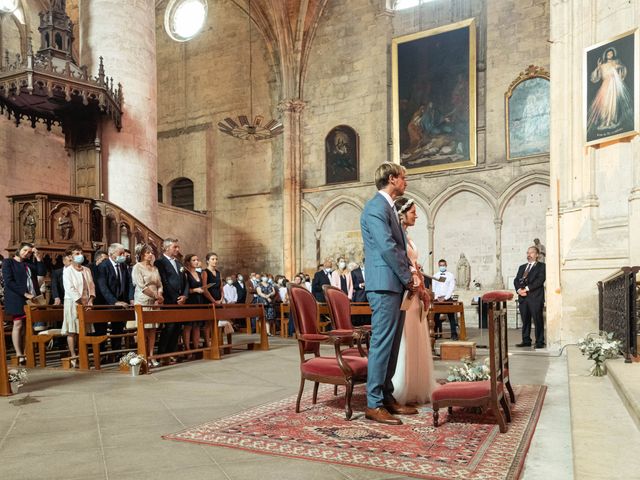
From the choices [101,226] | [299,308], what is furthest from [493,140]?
[299,308]

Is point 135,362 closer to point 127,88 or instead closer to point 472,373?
point 472,373

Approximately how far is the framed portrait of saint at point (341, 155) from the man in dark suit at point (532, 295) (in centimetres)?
1021

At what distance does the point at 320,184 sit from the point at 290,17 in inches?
221

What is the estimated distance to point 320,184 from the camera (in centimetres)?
2000

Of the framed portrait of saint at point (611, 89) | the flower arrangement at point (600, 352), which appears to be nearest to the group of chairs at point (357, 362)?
the flower arrangement at point (600, 352)

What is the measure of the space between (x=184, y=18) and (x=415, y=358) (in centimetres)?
2151

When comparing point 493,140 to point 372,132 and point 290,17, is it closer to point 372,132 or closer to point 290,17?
point 372,132

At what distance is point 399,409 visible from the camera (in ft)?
14.3

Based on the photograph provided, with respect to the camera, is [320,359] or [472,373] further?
[320,359]

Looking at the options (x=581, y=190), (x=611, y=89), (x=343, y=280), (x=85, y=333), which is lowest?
(x=85, y=333)

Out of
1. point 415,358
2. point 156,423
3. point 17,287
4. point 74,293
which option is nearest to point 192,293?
point 74,293

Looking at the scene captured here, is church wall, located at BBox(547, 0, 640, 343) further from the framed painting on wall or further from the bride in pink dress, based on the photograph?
the framed painting on wall

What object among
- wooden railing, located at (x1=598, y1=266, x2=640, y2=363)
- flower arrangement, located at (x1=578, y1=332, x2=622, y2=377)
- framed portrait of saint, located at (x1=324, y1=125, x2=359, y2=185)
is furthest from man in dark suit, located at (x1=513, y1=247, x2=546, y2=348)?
framed portrait of saint, located at (x1=324, y1=125, x2=359, y2=185)

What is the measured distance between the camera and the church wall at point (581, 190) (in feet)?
27.9
